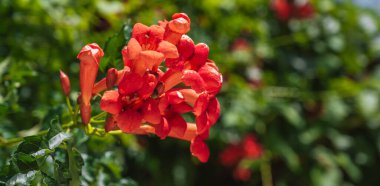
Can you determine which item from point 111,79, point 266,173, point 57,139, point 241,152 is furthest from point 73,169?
point 266,173

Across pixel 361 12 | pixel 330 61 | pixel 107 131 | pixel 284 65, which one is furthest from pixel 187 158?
pixel 107 131

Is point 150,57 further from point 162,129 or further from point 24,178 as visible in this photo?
point 24,178

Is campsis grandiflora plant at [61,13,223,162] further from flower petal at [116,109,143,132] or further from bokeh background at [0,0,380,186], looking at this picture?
bokeh background at [0,0,380,186]

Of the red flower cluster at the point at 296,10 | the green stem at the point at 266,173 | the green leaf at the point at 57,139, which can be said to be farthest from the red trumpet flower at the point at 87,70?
the red flower cluster at the point at 296,10

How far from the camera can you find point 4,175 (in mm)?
1172

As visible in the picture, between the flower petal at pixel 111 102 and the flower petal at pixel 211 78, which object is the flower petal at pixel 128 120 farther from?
the flower petal at pixel 211 78

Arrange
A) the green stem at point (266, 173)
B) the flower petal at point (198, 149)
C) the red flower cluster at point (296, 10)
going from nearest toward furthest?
the flower petal at point (198, 149) < the green stem at point (266, 173) < the red flower cluster at point (296, 10)

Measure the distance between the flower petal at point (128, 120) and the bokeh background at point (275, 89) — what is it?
63.9 inches

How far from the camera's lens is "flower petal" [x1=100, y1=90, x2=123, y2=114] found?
1.20 meters

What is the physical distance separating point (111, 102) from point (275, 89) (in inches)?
130

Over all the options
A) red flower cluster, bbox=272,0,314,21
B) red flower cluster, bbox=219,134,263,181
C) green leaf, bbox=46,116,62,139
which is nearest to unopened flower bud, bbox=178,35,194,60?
green leaf, bbox=46,116,62,139

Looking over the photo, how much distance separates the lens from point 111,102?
1.21m

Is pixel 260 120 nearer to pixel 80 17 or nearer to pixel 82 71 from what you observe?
pixel 80 17

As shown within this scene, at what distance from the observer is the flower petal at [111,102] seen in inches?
47.3
